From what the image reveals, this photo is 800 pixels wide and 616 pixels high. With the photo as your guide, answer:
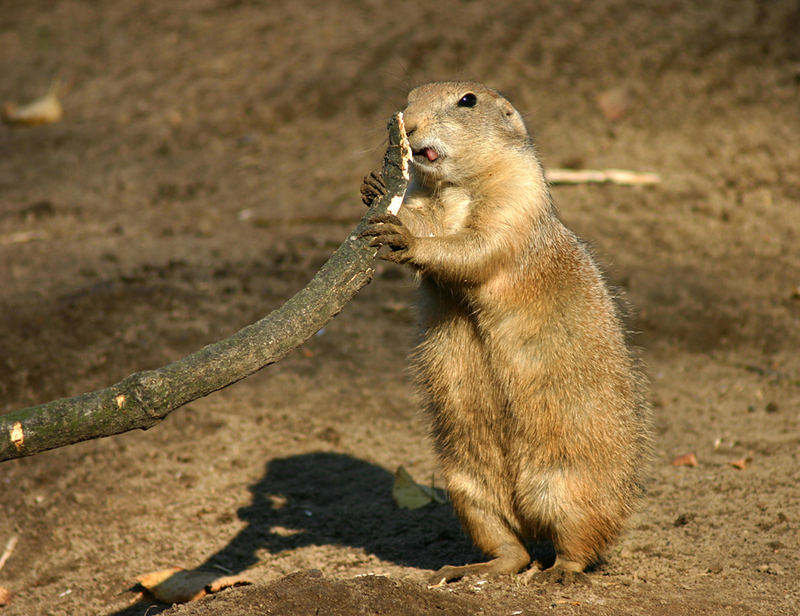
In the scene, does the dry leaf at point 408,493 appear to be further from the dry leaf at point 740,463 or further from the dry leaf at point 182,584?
the dry leaf at point 740,463

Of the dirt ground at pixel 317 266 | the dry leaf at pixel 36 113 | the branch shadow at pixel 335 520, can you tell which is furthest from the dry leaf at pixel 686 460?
the dry leaf at pixel 36 113

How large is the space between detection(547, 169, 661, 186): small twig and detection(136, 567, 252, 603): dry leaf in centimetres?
571

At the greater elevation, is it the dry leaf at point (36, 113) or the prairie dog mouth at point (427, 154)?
the prairie dog mouth at point (427, 154)

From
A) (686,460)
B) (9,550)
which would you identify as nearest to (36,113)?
(9,550)

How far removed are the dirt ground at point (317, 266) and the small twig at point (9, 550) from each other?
0.10 ft

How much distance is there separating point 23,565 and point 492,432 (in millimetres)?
2529

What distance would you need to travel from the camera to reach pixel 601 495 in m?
4.13

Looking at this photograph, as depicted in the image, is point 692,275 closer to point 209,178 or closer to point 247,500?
point 247,500

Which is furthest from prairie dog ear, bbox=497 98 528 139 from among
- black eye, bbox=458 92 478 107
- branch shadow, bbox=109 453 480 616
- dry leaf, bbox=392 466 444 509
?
branch shadow, bbox=109 453 480 616

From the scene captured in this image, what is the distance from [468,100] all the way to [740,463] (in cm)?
268

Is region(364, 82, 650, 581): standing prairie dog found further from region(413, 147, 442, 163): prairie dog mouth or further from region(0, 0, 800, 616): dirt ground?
region(0, 0, 800, 616): dirt ground

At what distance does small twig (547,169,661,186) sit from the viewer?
8984 mm

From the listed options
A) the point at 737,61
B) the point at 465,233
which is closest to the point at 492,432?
the point at 465,233

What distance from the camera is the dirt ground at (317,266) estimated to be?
4.64m
